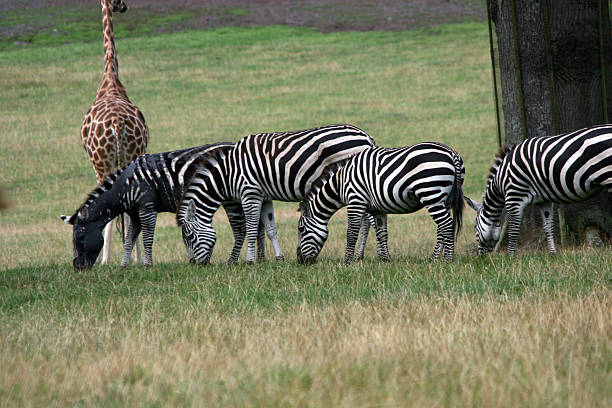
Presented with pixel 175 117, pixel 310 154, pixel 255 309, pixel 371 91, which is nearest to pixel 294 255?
pixel 310 154

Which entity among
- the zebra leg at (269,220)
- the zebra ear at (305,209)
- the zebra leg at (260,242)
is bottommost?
the zebra leg at (260,242)

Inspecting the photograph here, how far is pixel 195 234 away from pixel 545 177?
4290 mm

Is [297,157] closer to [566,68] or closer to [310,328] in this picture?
[566,68]

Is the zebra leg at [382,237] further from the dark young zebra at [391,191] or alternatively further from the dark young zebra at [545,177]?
the dark young zebra at [545,177]

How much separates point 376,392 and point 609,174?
4.97 metres

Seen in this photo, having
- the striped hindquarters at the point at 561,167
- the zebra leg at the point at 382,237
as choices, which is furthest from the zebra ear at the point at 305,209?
the striped hindquarters at the point at 561,167

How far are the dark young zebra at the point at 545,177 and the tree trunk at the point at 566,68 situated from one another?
0.77 metres

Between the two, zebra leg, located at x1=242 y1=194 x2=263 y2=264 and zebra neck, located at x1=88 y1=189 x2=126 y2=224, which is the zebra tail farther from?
zebra neck, located at x1=88 y1=189 x2=126 y2=224

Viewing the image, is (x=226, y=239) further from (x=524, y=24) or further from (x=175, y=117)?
(x=175, y=117)

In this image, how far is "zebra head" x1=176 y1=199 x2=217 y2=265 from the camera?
9945mm

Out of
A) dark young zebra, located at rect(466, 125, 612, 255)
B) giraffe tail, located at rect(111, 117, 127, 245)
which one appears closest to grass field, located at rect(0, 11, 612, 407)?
dark young zebra, located at rect(466, 125, 612, 255)

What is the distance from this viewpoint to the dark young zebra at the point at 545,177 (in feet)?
26.2

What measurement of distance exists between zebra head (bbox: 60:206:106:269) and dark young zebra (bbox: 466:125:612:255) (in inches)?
188

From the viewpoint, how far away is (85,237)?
10086mm
